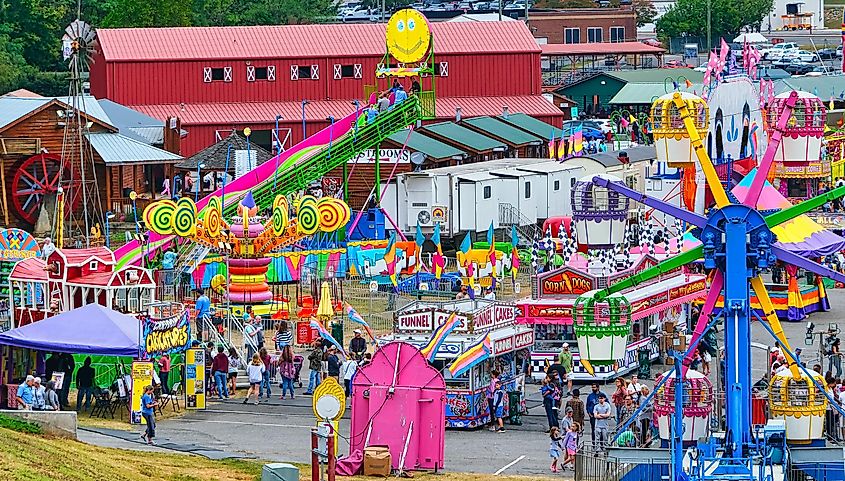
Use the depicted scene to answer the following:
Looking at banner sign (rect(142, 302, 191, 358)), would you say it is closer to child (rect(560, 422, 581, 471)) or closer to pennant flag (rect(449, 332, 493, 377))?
pennant flag (rect(449, 332, 493, 377))

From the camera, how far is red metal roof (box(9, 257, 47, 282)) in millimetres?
40031

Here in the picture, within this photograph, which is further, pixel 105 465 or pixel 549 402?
pixel 549 402

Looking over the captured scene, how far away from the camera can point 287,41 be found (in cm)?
7938

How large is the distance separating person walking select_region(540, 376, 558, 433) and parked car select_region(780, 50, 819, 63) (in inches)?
3167

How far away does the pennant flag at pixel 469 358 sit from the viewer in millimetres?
35406

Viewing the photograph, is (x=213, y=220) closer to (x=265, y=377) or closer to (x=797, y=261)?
(x=265, y=377)

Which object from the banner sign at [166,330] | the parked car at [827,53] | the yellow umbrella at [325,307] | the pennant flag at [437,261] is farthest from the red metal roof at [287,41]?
the parked car at [827,53]

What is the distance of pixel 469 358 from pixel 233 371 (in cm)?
616

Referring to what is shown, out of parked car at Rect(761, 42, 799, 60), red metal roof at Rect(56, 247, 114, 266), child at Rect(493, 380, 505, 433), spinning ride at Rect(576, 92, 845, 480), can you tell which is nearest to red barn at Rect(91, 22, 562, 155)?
red metal roof at Rect(56, 247, 114, 266)

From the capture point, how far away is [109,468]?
2734 centimetres

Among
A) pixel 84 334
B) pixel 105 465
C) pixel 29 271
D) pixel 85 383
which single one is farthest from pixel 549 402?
pixel 29 271

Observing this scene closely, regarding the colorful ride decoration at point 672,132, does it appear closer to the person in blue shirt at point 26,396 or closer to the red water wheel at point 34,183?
the person in blue shirt at point 26,396

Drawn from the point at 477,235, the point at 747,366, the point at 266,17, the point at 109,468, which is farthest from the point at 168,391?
the point at 266,17

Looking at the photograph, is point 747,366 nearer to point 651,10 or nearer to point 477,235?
point 477,235
